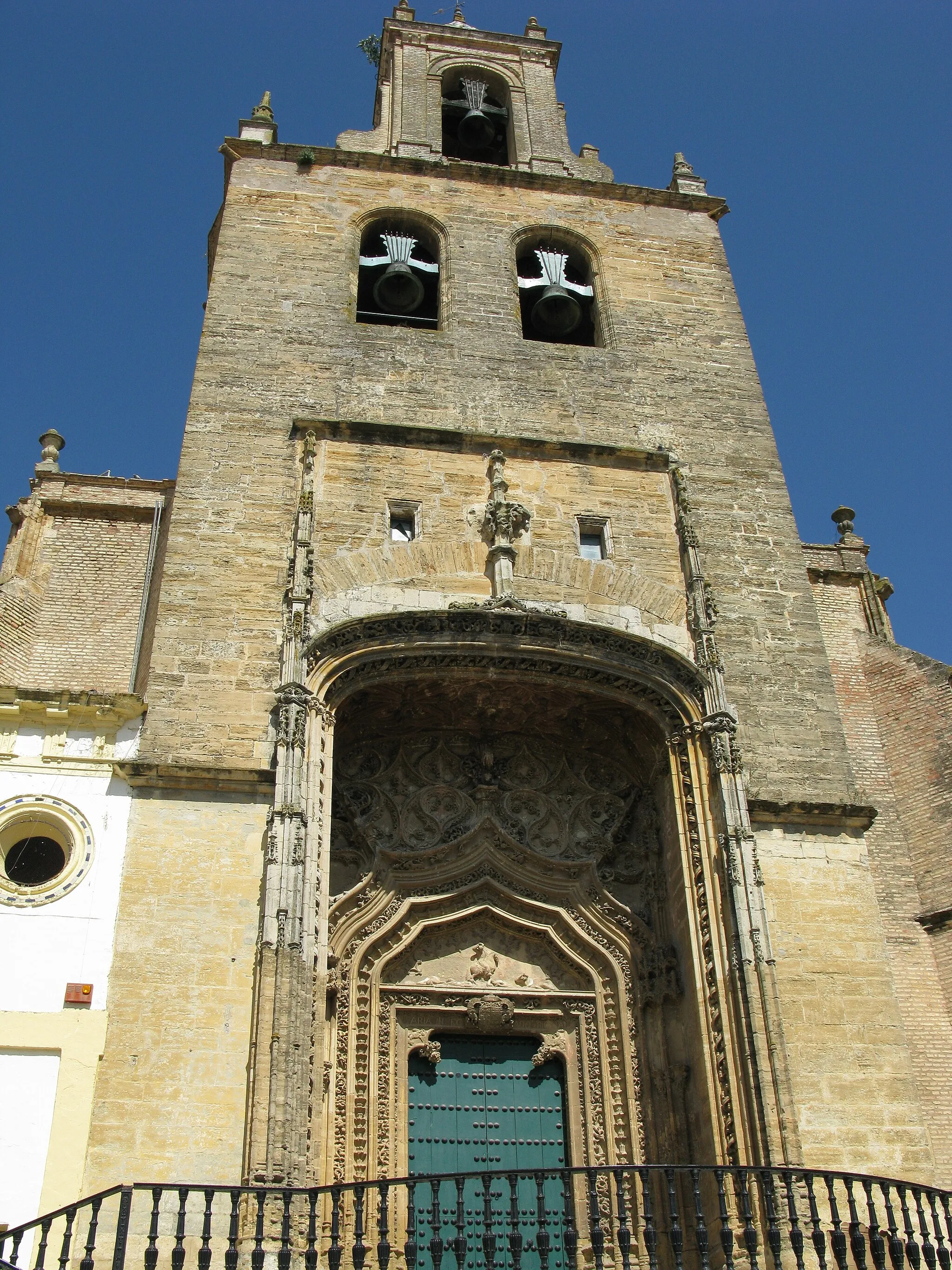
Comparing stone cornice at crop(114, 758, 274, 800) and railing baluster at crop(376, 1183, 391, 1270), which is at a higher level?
stone cornice at crop(114, 758, 274, 800)

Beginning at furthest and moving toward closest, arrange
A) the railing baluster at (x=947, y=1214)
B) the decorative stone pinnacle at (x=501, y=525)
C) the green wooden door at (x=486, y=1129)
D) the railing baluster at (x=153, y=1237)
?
the decorative stone pinnacle at (x=501, y=525) < the green wooden door at (x=486, y=1129) < the railing baluster at (x=947, y=1214) < the railing baluster at (x=153, y=1237)

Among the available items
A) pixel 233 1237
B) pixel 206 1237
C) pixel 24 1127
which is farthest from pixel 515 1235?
pixel 24 1127

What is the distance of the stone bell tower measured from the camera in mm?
9414

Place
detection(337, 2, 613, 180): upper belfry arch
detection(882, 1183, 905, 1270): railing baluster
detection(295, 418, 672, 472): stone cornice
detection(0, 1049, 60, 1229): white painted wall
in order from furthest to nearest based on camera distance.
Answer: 1. detection(337, 2, 613, 180): upper belfry arch
2. detection(295, 418, 672, 472): stone cornice
3. detection(0, 1049, 60, 1229): white painted wall
4. detection(882, 1183, 905, 1270): railing baluster

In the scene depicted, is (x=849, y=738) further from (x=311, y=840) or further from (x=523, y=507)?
(x=311, y=840)

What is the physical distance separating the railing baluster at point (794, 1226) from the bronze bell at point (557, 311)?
33.2 ft

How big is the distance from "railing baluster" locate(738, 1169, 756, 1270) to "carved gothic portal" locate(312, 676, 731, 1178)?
3.40 feet

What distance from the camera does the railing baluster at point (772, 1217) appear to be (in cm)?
772

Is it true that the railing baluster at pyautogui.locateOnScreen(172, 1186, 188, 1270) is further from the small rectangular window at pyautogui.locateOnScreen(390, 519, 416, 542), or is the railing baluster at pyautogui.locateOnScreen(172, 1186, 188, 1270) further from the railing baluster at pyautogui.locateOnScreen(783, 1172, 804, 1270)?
the small rectangular window at pyautogui.locateOnScreen(390, 519, 416, 542)

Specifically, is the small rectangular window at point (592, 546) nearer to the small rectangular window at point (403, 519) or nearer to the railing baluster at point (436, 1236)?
the small rectangular window at point (403, 519)

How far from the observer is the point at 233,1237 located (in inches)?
285

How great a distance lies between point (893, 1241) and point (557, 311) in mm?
10817

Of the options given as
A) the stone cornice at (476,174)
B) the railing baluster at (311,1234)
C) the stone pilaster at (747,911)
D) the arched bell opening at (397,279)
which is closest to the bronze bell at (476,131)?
the stone cornice at (476,174)

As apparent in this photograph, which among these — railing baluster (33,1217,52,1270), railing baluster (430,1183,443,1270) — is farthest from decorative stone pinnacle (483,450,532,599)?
railing baluster (33,1217,52,1270)
